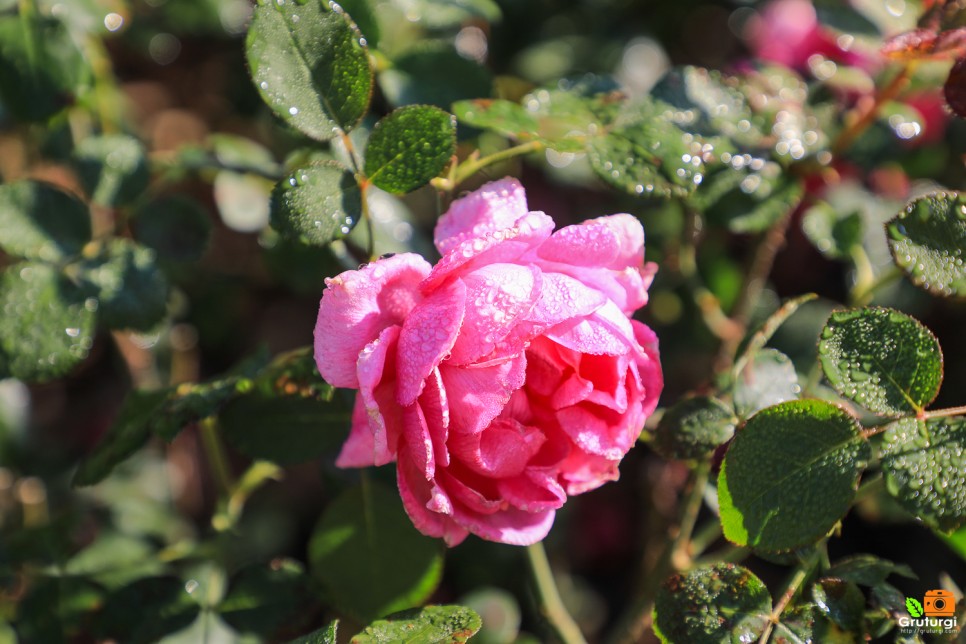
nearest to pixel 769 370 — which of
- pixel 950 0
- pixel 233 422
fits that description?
pixel 950 0

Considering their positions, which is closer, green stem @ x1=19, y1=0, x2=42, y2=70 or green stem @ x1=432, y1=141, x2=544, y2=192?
green stem @ x1=432, y1=141, x2=544, y2=192

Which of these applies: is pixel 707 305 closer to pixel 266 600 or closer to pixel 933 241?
pixel 933 241

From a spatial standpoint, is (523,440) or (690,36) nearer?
(523,440)

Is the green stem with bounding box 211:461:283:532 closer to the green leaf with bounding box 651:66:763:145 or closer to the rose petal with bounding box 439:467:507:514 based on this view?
the rose petal with bounding box 439:467:507:514

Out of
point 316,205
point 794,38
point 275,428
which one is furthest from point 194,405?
point 794,38

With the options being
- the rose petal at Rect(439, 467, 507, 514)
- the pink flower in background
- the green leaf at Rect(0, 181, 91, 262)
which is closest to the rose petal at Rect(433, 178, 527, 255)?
the rose petal at Rect(439, 467, 507, 514)

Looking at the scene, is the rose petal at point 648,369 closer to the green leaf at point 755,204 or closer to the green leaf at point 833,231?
the green leaf at point 755,204

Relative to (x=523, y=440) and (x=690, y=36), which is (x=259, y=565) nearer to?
(x=523, y=440)
